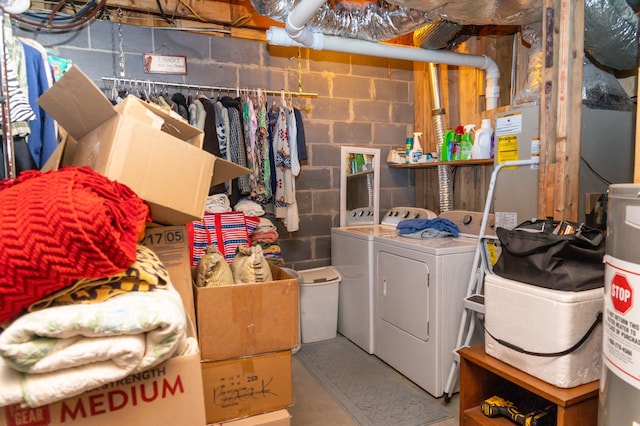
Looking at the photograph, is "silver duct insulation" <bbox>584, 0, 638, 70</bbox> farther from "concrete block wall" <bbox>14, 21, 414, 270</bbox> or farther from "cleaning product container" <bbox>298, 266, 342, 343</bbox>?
"cleaning product container" <bbox>298, 266, 342, 343</bbox>

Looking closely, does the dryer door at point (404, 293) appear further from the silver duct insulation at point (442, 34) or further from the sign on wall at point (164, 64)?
the sign on wall at point (164, 64)

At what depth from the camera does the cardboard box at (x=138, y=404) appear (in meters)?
0.80

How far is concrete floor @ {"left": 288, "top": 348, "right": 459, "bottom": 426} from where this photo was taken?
213cm

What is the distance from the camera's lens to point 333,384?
8.29 feet

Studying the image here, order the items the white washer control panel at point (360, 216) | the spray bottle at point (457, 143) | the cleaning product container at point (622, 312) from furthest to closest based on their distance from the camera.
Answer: the white washer control panel at point (360, 216) < the spray bottle at point (457, 143) < the cleaning product container at point (622, 312)

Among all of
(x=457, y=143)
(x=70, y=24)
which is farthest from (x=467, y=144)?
(x=70, y=24)

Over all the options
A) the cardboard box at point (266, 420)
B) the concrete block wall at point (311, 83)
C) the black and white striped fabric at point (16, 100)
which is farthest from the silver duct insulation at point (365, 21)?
the cardboard box at point (266, 420)

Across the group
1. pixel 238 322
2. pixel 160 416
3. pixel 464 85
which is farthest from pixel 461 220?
pixel 160 416

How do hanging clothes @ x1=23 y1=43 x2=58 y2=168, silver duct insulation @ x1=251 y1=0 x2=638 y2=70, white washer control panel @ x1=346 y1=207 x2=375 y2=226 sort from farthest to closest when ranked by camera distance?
white washer control panel @ x1=346 y1=207 x2=375 y2=226 < silver duct insulation @ x1=251 y1=0 x2=638 y2=70 < hanging clothes @ x1=23 y1=43 x2=58 y2=168

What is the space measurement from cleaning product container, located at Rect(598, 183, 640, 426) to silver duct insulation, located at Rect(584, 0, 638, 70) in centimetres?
171

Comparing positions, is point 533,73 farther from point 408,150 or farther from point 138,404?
point 138,404

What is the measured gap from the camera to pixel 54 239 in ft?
2.23

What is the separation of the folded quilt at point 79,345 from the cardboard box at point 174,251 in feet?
2.11

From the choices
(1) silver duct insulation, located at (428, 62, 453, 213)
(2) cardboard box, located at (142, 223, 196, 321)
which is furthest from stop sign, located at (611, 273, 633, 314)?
(1) silver duct insulation, located at (428, 62, 453, 213)
